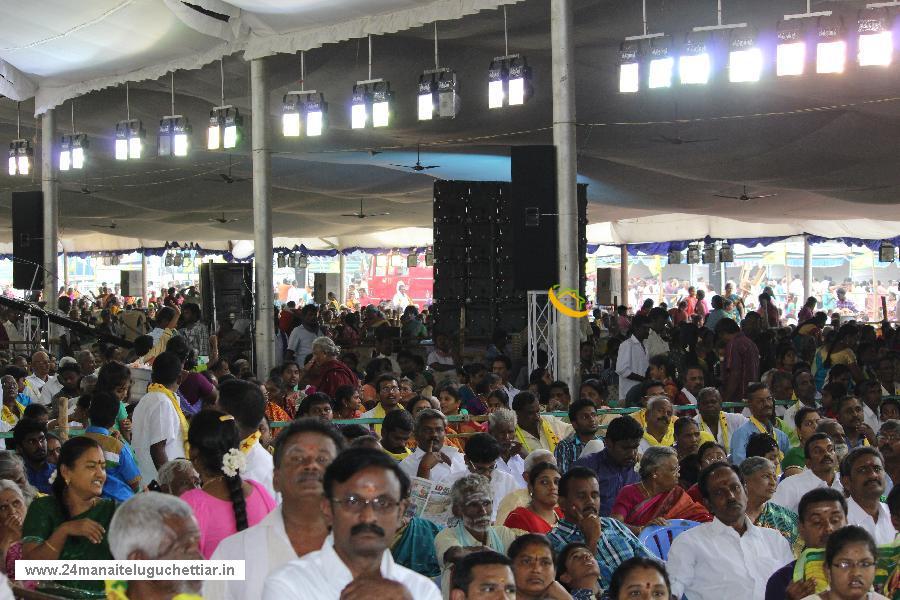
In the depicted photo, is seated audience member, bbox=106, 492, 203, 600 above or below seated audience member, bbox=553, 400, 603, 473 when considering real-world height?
above

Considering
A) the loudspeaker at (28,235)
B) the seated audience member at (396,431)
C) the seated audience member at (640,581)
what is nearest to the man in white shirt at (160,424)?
the seated audience member at (396,431)

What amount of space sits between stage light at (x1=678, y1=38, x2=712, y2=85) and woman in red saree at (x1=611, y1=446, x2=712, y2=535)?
17.4 ft

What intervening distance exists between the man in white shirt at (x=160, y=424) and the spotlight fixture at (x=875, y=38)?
21.6 feet

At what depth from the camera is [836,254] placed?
120 ft

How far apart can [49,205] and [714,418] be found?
14.4 meters

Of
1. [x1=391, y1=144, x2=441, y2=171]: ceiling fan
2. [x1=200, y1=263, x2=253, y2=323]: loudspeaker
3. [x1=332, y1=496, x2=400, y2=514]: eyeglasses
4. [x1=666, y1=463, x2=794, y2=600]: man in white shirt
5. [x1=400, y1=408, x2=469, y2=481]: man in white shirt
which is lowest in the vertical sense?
[x1=666, y1=463, x2=794, y2=600]: man in white shirt

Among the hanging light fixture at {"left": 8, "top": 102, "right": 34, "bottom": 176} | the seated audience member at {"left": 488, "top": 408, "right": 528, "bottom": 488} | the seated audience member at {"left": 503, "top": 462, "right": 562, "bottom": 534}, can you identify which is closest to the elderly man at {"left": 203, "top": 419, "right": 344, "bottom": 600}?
the seated audience member at {"left": 503, "top": 462, "right": 562, "bottom": 534}

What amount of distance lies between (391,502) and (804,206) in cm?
2187

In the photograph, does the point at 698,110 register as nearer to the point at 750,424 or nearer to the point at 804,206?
the point at 750,424

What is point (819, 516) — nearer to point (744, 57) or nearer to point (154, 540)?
point (154, 540)

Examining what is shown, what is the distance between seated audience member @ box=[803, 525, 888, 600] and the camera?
4797 millimetres

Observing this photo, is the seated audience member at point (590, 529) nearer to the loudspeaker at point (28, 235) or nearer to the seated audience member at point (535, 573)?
the seated audience member at point (535, 573)

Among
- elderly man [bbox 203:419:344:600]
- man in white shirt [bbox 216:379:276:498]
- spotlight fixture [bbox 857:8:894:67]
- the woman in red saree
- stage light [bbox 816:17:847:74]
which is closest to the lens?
elderly man [bbox 203:419:344:600]

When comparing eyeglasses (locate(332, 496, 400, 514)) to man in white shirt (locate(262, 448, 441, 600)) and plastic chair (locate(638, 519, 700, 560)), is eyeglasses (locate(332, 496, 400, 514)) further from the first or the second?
plastic chair (locate(638, 519, 700, 560))
